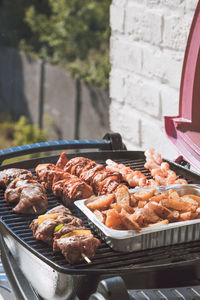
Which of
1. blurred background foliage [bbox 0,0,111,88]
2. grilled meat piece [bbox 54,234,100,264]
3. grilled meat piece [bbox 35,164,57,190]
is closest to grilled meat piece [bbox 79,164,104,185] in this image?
grilled meat piece [bbox 35,164,57,190]

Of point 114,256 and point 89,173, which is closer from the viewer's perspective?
point 114,256

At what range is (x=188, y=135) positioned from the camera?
254 cm

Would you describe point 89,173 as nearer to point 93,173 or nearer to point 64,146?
point 93,173

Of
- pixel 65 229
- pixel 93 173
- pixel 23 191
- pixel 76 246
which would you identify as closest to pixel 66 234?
pixel 65 229

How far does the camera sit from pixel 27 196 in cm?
213

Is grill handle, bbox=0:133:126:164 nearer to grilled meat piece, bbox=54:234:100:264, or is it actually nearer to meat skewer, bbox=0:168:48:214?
meat skewer, bbox=0:168:48:214

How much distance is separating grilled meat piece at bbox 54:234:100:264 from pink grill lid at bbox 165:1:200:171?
83cm

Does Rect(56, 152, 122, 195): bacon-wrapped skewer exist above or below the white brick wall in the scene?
below

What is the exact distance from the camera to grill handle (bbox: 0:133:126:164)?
263 centimetres

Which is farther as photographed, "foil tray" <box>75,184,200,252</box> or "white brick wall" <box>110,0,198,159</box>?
"white brick wall" <box>110,0,198,159</box>

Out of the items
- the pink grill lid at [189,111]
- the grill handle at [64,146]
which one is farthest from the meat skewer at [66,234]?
the pink grill lid at [189,111]

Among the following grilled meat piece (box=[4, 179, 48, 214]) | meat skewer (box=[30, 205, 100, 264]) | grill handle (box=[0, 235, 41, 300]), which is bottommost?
grill handle (box=[0, 235, 41, 300])

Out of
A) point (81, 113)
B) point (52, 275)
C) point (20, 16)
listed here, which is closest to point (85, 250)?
point (52, 275)

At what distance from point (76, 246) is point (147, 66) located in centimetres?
167
